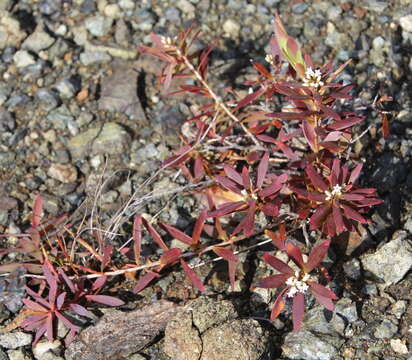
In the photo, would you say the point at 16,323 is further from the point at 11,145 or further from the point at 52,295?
the point at 11,145

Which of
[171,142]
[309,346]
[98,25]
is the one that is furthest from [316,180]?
[98,25]

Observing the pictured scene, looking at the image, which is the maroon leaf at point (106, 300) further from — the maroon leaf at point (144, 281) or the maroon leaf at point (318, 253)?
the maroon leaf at point (318, 253)

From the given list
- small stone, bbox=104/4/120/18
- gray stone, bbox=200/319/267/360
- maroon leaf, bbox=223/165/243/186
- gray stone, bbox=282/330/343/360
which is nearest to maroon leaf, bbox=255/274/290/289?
gray stone, bbox=200/319/267/360

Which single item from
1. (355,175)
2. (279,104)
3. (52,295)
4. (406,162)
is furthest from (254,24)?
(52,295)

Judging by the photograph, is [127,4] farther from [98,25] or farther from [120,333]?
[120,333]

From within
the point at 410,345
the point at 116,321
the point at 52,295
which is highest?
the point at 52,295

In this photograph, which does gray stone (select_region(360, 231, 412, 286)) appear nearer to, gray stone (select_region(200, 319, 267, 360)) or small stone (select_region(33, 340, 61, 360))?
gray stone (select_region(200, 319, 267, 360))

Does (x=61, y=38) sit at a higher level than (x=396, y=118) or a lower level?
higher
